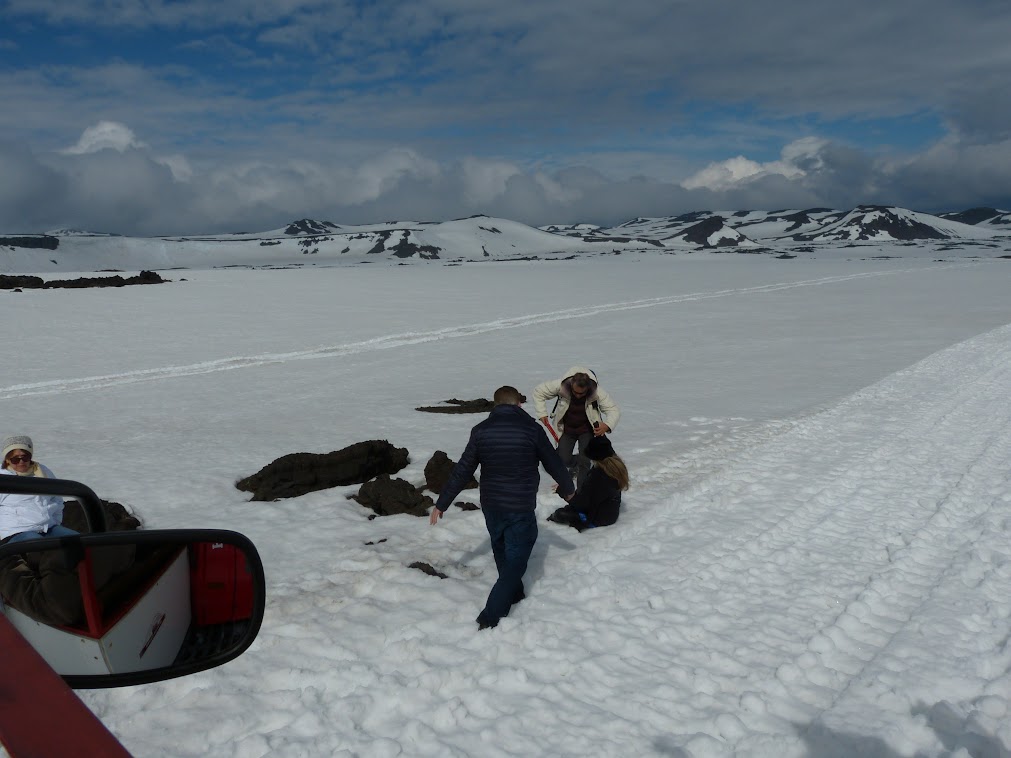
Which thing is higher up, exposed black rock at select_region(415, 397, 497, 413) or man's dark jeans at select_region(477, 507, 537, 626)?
man's dark jeans at select_region(477, 507, 537, 626)

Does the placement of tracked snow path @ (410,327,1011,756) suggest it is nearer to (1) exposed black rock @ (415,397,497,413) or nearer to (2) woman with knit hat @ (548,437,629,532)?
(2) woman with knit hat @ (548,437,629,532)

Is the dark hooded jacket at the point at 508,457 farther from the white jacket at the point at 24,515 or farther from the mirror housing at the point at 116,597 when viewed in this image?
the mirror housing at the point at 116,597

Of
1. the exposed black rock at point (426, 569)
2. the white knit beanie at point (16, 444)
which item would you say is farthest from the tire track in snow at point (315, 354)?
the exposed black rock at point (426, 569)

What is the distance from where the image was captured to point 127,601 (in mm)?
2086

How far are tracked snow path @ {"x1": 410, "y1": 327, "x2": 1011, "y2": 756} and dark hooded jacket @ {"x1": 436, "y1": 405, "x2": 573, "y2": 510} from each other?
997 millimetres

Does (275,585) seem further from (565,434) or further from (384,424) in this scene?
(384,424)

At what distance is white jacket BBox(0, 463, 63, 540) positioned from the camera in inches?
204

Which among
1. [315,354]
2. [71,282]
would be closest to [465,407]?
[315,354]

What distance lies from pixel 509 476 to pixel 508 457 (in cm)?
16

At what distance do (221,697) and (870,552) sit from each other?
18.9ft

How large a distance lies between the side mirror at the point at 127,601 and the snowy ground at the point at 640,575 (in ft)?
7.71

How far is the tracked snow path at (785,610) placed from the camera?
15.0 ft

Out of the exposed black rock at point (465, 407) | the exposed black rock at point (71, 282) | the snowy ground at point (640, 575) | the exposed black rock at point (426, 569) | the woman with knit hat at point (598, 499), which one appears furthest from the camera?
the exposed black rock at point (71, 282)

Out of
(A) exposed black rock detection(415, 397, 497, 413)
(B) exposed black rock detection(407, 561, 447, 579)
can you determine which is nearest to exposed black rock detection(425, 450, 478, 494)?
(B) exposed black rock detection(407, 561, 447, 579)
